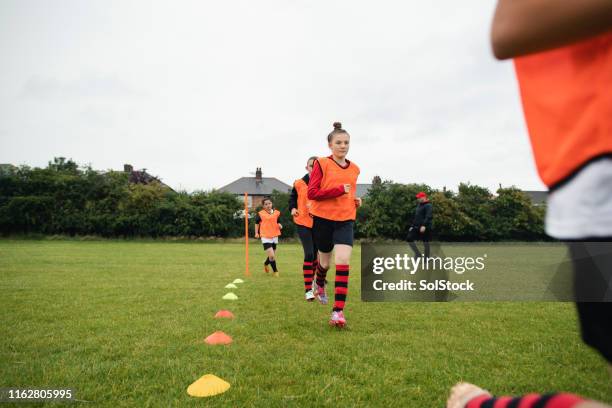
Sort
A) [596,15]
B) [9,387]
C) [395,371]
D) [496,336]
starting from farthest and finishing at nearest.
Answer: [496,336] < [395,371] < [9,387] < [596,15]

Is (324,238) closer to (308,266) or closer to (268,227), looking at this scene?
(308,266)

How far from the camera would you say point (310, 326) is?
17.5ft

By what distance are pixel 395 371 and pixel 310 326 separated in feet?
6.07

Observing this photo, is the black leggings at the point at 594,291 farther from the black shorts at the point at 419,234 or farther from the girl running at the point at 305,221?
the black shorts at the point at 419,234

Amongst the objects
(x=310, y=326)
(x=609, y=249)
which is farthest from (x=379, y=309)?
(x=609, y=249)

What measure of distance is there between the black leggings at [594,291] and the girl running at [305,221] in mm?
6694

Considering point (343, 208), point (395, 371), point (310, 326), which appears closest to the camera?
point (395, 371)

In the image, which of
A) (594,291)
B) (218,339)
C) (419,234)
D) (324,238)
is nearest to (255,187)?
(419,234)

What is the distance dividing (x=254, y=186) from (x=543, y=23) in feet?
235

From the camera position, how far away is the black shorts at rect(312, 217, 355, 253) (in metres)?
5.67

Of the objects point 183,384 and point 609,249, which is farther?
point 183,384

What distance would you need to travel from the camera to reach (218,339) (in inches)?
176

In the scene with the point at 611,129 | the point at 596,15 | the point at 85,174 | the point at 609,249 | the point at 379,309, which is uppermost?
Answer: the point at 85,174

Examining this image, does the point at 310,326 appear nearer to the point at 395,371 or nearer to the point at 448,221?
the point at 395,371
